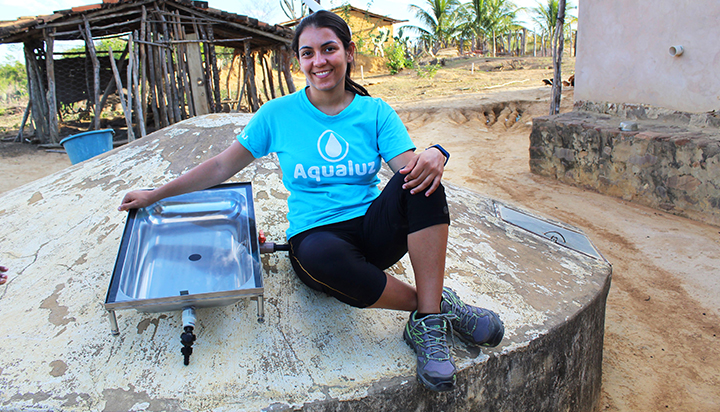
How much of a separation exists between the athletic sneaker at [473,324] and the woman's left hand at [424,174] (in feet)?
1.26

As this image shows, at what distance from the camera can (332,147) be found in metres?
1.57

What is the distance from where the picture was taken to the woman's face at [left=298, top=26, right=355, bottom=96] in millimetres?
1545

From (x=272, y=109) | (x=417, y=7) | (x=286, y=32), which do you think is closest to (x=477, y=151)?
(x=286, y=32)

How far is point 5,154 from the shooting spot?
24.2 feet

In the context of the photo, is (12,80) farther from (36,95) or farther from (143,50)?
(143,50)

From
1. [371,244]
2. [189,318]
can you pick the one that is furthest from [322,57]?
[189,318]

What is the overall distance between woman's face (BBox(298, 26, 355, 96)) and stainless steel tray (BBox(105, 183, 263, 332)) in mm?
545

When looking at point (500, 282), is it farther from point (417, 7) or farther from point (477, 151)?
point (417, 7)

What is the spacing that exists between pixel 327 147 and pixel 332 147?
17 mm

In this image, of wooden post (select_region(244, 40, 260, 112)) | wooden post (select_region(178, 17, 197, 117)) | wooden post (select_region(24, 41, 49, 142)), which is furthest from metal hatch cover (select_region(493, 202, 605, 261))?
wooden post (select_region(24, 41, 49, 142))

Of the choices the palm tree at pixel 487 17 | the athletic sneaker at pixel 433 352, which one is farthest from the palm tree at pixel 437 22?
the athletic sneaker at pixel 433 352

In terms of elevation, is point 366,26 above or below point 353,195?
above

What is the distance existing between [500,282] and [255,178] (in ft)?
4.25

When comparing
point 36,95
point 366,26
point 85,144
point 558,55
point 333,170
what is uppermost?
point 366,26
